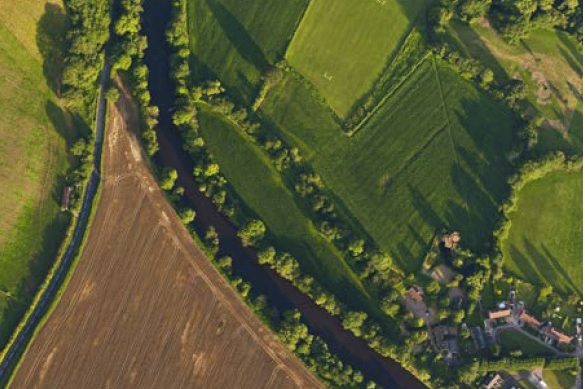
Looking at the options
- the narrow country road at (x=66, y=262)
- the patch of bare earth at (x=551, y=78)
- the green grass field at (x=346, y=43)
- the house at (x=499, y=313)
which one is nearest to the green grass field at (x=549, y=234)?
the house at (x=499, y=313)

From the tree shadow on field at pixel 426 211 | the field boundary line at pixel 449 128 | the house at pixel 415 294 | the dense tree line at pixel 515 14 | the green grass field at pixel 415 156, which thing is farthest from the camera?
the dense tree line at pixel 515 14

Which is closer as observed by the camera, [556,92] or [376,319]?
[376,319]

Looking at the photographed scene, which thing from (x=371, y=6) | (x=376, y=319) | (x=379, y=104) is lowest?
(x=376, y=319)

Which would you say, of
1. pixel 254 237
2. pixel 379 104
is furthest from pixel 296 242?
pixel 379 104

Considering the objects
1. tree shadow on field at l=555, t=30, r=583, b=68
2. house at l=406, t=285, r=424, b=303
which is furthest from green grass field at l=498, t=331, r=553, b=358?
tree shadow on field at l=555, t=30, r=583, b=68

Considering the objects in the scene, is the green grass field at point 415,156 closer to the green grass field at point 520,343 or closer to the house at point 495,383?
the green grass field at point 520,343

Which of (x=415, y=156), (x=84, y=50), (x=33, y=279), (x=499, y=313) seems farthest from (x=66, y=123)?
(x=499, y=313)

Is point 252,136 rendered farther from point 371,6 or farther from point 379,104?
point 371,6
